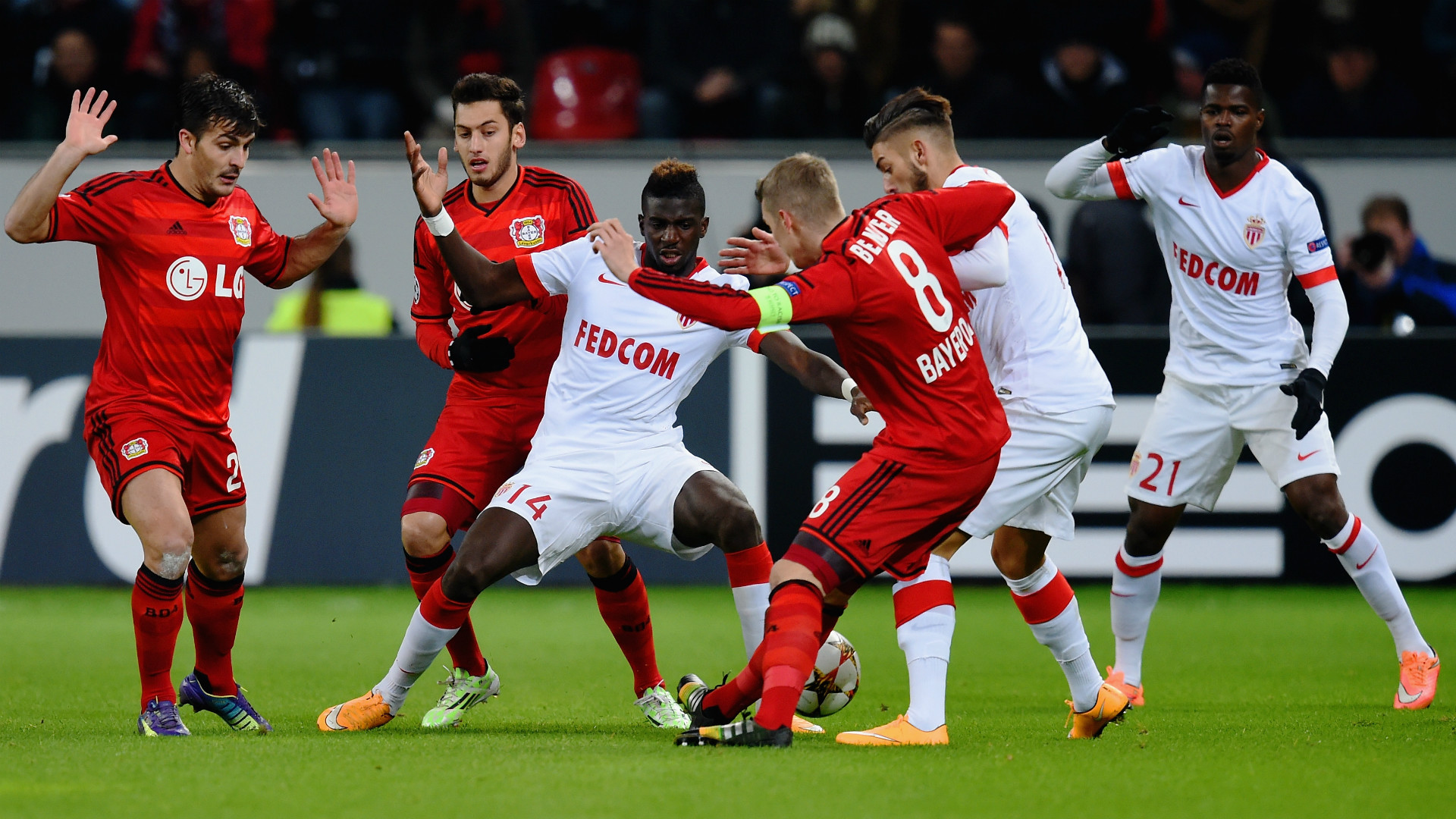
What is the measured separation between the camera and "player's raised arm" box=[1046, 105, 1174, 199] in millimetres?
6266

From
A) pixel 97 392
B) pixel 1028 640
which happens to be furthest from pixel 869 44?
pixel 97 392

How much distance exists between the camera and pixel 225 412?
19.6 feet

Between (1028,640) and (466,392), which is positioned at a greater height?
(466,392)

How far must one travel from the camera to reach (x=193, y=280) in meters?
5.80

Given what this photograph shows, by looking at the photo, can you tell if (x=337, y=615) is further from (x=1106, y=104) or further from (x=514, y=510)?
(x=1106, y=104)

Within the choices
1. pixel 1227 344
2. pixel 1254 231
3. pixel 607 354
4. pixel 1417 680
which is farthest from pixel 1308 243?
pixel 607 354

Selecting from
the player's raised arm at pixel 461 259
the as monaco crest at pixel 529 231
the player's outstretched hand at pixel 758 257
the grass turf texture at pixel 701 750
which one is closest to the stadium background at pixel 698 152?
the grass turf texture at pixel 701 750

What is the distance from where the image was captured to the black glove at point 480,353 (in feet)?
19.5

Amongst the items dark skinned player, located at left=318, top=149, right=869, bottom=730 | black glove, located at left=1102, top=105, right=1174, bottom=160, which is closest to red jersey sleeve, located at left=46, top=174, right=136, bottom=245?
dark skinned player, located at left=318, top=149, right=869, bottom=730

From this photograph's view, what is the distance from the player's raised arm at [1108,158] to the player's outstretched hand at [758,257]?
69.7 inches

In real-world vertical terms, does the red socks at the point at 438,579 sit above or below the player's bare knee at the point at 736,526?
below

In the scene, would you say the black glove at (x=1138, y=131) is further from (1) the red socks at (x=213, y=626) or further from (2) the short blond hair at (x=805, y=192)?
(1) the red socks at (x=213, y=626)

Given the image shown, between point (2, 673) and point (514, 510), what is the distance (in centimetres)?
315

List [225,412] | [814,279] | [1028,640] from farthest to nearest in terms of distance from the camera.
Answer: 1. [1028,640]
2. [225,412]
3. [814,279]
